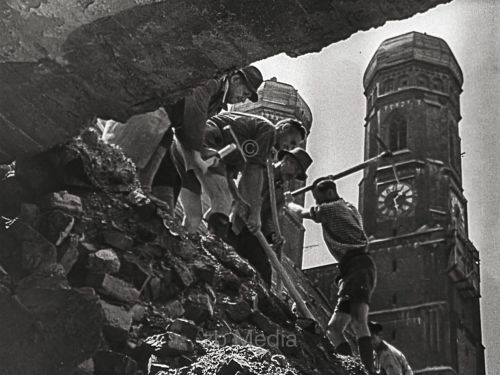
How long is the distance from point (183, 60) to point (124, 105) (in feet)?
1.18

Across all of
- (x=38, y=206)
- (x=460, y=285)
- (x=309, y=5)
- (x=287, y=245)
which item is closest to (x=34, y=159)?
(x=38, y=206)

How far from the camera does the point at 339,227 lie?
718 cm

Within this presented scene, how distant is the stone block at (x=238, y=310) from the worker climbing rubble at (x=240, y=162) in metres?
1.09

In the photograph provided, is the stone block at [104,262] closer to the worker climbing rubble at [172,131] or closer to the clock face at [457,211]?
the worker climbing rubble at [172,131]

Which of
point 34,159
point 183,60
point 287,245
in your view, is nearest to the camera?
point 183,60

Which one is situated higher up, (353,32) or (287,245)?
(287,245)

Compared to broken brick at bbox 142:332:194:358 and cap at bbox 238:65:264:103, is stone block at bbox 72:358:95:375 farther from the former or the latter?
cap at bbox 238:65:264:103

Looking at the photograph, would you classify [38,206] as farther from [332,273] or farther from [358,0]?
[332,273]

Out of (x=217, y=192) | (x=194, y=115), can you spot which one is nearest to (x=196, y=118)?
(x=194, y=115)

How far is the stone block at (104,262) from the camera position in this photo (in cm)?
457

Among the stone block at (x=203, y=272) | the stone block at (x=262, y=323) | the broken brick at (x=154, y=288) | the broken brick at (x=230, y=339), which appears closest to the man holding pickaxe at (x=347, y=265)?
the stone block at (x=262, y=323)

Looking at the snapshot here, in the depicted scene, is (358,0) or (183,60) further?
(183,60)

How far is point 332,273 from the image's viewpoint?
3922cm

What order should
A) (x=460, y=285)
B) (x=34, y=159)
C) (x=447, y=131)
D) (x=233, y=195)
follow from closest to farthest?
(x=34, y=159) < (x=233, y=195) < (x=460, y=285) < (x=447, y=131)
